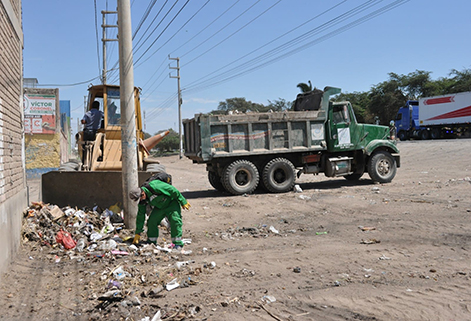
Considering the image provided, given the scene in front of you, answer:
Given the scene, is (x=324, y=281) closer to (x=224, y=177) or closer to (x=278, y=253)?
(x=278, y=253)

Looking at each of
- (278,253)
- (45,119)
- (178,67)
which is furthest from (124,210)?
(178,67)

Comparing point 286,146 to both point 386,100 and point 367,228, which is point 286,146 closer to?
point 367,228

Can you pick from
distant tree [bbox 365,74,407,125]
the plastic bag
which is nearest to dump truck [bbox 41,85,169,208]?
the plastic bag

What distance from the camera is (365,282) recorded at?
4809 millimetres

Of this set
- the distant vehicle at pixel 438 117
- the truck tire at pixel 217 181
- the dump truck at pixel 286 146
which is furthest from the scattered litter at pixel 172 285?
the distant vehicle at pixel 438 117

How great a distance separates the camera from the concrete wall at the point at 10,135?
5.61 m

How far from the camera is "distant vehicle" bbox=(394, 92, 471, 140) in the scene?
3048 cm

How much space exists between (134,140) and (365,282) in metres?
4.54

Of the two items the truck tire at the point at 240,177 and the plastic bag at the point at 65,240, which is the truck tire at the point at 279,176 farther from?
the plastic bag at the point at 65,240

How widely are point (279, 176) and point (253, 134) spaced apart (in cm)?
151

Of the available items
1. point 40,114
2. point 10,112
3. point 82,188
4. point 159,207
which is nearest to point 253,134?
point 82,188

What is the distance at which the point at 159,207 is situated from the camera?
6684 millimetres

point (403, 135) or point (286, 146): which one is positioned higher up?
point (403, 135)

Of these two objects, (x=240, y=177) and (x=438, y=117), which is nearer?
(x=240, y=177)
